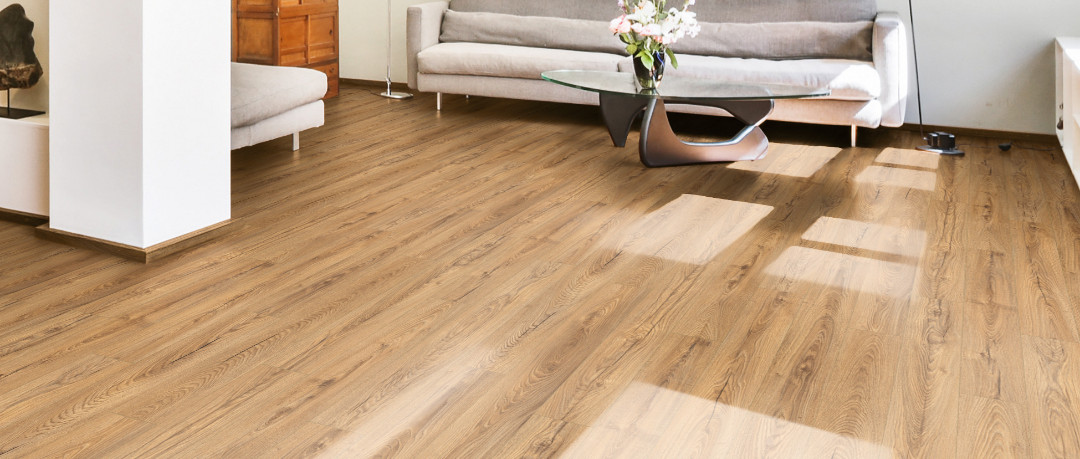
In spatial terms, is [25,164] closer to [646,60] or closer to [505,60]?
[646,60]

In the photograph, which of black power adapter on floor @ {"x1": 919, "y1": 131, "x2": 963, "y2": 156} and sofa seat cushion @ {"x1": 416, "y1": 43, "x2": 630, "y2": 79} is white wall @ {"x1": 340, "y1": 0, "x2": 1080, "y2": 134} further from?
sofa seat cushion @ {"x1": 416, "y1": 43, "x2": 630, "y2": 79}

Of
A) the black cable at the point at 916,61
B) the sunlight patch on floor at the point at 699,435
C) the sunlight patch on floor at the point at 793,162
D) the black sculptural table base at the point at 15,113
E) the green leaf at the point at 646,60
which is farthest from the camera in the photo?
the black cable at the point at 916,61

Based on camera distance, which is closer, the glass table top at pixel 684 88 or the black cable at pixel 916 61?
the glass table top at pixel 684 88

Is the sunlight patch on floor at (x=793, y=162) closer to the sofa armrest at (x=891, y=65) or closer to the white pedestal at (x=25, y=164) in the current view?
the sofa armrest at (x=891, y=65)

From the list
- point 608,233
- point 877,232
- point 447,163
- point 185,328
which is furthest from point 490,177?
point 185,328

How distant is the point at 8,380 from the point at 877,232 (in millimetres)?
2731

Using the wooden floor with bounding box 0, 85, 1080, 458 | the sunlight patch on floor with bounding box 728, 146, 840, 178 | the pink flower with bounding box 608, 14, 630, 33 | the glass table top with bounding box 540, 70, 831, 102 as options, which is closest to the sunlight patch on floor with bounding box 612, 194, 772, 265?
the wooden floor with bounding box 0, 85, 1080, 458

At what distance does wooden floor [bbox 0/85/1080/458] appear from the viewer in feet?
6.31

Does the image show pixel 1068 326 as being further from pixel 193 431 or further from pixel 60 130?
pixel 60 130

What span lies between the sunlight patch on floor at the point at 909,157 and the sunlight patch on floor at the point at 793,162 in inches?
9.3

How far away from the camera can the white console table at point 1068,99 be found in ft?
13.9

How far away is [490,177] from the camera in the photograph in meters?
4.19

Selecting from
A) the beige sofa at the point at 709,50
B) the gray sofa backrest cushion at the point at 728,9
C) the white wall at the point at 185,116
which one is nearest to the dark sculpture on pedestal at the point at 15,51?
the white wall at the point at 185,116

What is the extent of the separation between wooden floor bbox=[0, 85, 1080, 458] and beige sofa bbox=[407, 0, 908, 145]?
973mm
